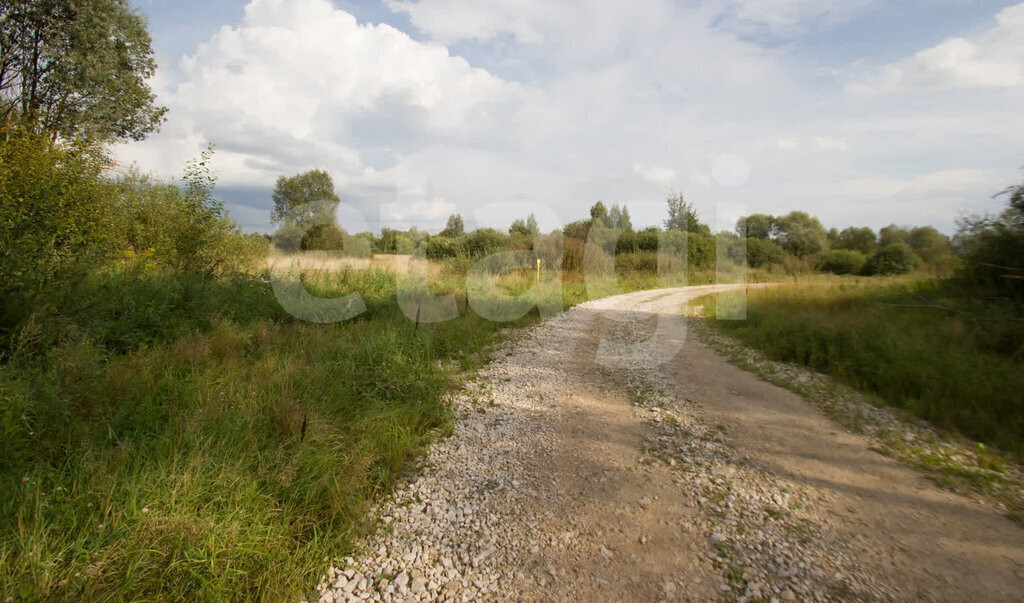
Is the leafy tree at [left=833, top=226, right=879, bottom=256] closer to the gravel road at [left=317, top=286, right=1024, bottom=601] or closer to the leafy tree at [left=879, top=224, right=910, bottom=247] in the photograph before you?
the leafy tree at [left=879, top=224, right=910, bottom=247]

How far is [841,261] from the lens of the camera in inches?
558

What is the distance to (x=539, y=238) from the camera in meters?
21.1

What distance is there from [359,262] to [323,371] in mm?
8831

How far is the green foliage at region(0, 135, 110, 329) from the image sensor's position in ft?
13.4

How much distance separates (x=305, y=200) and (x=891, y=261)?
22.4 meters

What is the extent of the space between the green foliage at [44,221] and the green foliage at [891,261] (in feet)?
50.5

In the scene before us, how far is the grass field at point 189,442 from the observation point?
6.86 feet

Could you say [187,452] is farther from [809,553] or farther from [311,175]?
[311,175]

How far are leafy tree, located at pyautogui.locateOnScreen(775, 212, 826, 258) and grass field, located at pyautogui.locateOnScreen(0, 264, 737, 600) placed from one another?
15931mm

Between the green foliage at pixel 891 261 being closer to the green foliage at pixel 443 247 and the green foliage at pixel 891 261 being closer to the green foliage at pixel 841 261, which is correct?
the green foliage at pixel 841 261

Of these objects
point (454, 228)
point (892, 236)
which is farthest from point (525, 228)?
point (892, 236)

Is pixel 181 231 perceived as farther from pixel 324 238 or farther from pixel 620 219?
pixel 620 219

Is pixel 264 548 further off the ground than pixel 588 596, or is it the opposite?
pixel 264 548

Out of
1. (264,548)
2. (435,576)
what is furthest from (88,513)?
(435,576)
